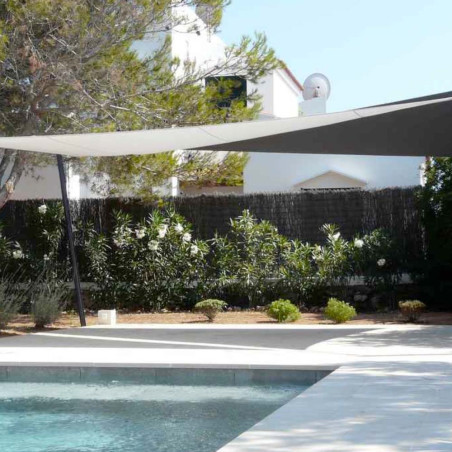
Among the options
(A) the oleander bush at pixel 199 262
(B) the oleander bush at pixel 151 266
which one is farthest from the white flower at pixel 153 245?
(B) the oleander bush at pixel 151 266

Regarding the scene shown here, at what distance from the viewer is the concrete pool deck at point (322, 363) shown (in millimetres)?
4902

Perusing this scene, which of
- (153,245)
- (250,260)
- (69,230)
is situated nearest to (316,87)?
(250,260)

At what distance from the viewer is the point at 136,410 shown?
6.96 metres

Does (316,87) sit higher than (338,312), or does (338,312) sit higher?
(316,87)

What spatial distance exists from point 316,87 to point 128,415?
18.0 meters

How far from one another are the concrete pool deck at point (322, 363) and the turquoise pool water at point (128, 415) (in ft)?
1.19

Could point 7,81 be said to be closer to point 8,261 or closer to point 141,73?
point 141,73

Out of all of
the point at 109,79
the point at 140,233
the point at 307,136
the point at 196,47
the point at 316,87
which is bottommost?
the point at 140,233

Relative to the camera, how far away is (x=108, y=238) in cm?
1456

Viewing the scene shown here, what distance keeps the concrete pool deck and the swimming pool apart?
0.18 meters

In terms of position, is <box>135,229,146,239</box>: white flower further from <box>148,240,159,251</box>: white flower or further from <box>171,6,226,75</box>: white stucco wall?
<box>171,6,226,75</box>: white stucco wall

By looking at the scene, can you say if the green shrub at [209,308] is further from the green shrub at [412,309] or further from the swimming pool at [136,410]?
the swimming pool at [136,410]

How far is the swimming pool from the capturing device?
19.6 feet

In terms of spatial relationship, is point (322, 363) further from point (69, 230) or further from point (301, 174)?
point (301, 174)
